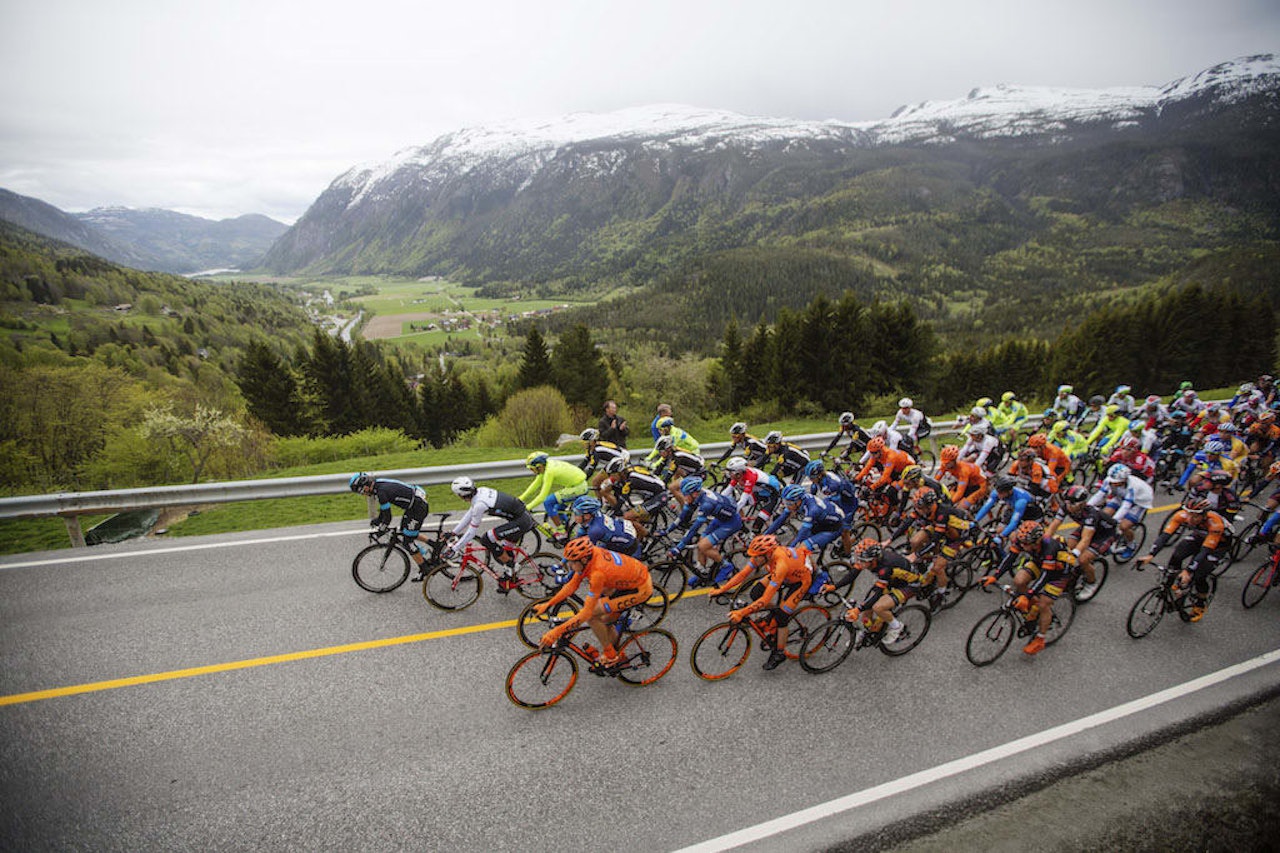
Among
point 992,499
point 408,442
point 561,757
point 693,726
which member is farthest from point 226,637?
point 408,442

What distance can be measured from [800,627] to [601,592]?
2.96 meters

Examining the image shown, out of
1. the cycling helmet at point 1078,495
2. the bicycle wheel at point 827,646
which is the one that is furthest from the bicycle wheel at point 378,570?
the cycling helmet at point 1078,495

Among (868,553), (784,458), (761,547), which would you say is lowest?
(868,553)

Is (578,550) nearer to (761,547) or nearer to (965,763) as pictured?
(761,547)

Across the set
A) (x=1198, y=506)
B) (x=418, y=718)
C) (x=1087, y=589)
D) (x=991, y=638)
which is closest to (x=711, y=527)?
(x=991, y=638)

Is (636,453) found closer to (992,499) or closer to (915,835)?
(992,499)

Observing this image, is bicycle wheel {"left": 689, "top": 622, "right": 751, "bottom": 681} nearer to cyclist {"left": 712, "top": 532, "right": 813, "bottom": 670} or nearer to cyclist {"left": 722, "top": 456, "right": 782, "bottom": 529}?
cyclist {"left": 712, "top": 532, "right": 813, "bottom": 670}

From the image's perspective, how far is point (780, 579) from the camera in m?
6.96

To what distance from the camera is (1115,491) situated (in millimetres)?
9609

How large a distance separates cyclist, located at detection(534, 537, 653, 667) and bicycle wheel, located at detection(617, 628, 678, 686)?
0.82 ft

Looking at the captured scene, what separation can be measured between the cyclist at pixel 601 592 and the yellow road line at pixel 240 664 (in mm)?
1777

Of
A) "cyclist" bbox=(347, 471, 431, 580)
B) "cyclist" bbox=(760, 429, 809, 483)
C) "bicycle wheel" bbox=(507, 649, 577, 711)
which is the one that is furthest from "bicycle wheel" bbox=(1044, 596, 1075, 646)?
"cyclist" bbox=(347, 471, 431, 580)

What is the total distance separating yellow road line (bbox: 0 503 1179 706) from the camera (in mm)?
6473

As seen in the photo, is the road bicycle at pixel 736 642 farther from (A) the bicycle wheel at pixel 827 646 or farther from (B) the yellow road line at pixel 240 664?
(B) the yellow road line at pixel 240 664
